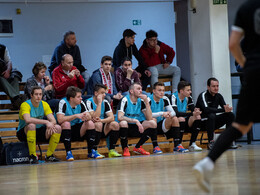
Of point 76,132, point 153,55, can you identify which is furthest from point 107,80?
point 153,55

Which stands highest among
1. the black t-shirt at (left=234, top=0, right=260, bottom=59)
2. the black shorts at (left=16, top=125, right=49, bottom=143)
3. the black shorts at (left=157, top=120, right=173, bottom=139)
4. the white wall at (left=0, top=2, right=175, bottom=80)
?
the white wall at (left=0, top=2, right=175, bottom=80)

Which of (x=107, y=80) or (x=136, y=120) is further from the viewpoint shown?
(x=107, y=80)

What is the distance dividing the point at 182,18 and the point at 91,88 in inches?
127

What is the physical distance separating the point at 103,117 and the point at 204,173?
4.95 meters

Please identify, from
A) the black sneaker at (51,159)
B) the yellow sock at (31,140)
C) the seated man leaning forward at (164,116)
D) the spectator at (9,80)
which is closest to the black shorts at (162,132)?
the seated man leaning forward at (164,116)

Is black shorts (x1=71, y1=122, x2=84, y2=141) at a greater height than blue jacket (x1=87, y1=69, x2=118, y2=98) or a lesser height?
lesser

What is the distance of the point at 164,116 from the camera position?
7504 mm

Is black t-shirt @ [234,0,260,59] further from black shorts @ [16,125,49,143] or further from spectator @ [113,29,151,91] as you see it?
spectator @ [113,29,151,91]

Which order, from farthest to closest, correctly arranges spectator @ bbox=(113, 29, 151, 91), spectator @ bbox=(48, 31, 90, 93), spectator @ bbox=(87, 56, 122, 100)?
spectator @ bbox=(113, 29, 151, 91), spectator @ bbox=(48, 31, 90, 93), spectator @ bbox=(87, 56, 122, 100)

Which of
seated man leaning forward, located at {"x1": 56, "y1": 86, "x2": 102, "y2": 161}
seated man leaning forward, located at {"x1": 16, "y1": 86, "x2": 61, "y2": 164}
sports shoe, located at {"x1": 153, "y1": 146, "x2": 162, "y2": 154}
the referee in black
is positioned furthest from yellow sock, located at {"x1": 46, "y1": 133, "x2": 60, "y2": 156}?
the referee in black

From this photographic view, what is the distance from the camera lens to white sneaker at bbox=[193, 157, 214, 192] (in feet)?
8.46

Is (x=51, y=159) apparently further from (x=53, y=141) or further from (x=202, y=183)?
(x=202, y=183)

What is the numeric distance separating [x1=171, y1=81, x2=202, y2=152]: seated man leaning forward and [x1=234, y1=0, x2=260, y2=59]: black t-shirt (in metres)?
5.10

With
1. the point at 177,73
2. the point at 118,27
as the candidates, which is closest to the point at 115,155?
the point at 177,73
